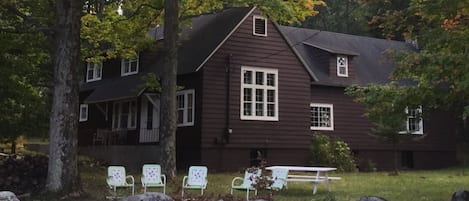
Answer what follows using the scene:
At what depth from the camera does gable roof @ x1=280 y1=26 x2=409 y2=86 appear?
25906 millimetres

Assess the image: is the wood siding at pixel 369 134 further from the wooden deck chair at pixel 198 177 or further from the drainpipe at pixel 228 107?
the wooden deck chair at pixel 198 177

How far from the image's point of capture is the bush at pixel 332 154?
23.5 metres

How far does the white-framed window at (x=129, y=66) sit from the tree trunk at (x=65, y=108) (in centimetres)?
1320

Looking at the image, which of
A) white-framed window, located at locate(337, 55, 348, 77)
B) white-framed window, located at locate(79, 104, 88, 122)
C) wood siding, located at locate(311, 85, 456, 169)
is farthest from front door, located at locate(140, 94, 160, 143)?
white-framed window, located at locate(337, 55, 348, 77)

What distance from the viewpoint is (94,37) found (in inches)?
803

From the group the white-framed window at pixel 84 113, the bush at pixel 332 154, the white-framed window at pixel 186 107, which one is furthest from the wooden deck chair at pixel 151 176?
the white-framed window at pixel 84 113

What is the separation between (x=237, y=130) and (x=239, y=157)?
106 cm

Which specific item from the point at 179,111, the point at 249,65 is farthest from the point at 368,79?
the point at 179,111

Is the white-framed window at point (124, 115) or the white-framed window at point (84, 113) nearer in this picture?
the white-framed window at point (124, 115)

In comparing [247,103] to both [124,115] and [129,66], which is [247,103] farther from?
[129,66]

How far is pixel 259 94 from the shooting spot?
22.9m

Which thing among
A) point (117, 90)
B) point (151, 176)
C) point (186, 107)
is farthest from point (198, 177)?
point (117, 90)

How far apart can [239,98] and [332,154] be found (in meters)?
4.68

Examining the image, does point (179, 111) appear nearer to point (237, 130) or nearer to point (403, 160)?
point (237, 130)
